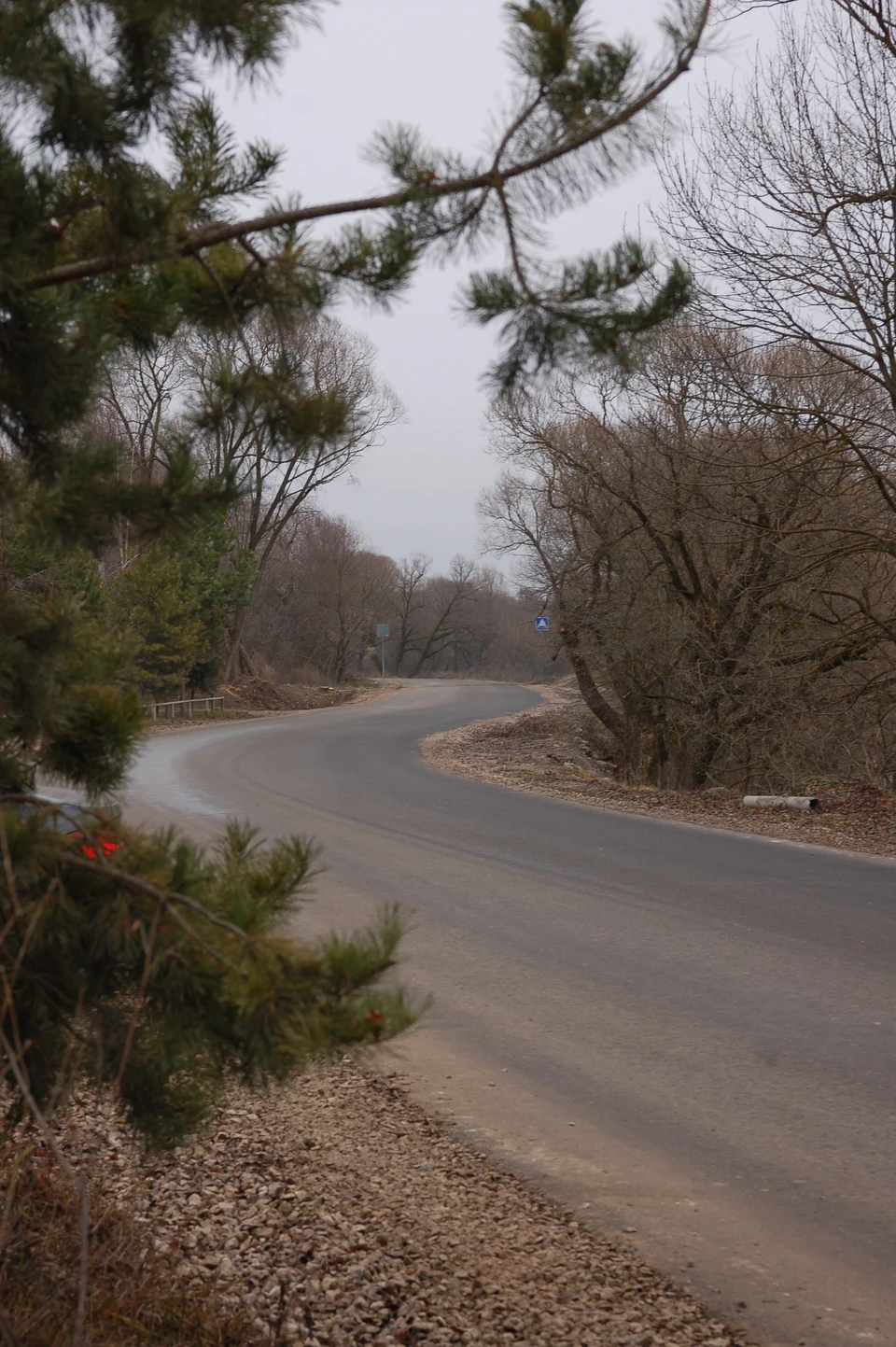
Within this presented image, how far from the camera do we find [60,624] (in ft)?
9.71

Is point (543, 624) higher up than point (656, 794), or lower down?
higher up

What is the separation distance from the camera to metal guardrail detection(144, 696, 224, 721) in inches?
1273

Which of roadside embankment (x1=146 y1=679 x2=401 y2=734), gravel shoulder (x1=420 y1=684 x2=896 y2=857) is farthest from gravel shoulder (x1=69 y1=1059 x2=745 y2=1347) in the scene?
roadside embankment (x1=146 y1=679 x2=401 y2=734)

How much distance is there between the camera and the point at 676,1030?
19.4 ft

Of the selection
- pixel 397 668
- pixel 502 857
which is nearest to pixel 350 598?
pixel 397 668

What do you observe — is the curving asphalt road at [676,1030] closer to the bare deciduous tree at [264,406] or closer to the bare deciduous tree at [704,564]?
the bare deciduous tree at [264,406]

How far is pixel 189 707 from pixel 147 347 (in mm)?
32383

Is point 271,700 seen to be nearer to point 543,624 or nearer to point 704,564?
point 543,624

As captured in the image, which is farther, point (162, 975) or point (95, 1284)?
point (95, 1284)

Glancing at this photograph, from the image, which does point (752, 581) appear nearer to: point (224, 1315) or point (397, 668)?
point (224, 1315)

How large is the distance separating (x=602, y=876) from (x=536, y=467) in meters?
13.1

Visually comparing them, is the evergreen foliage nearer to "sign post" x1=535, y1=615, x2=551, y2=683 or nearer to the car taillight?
the car taillight

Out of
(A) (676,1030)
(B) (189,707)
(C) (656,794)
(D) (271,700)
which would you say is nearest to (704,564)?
(C) (656,794)

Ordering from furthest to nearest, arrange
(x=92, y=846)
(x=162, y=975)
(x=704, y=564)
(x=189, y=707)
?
(x=189, y=707), (x=704, y=564), (x=92, y=846), (x=162, y=975)
